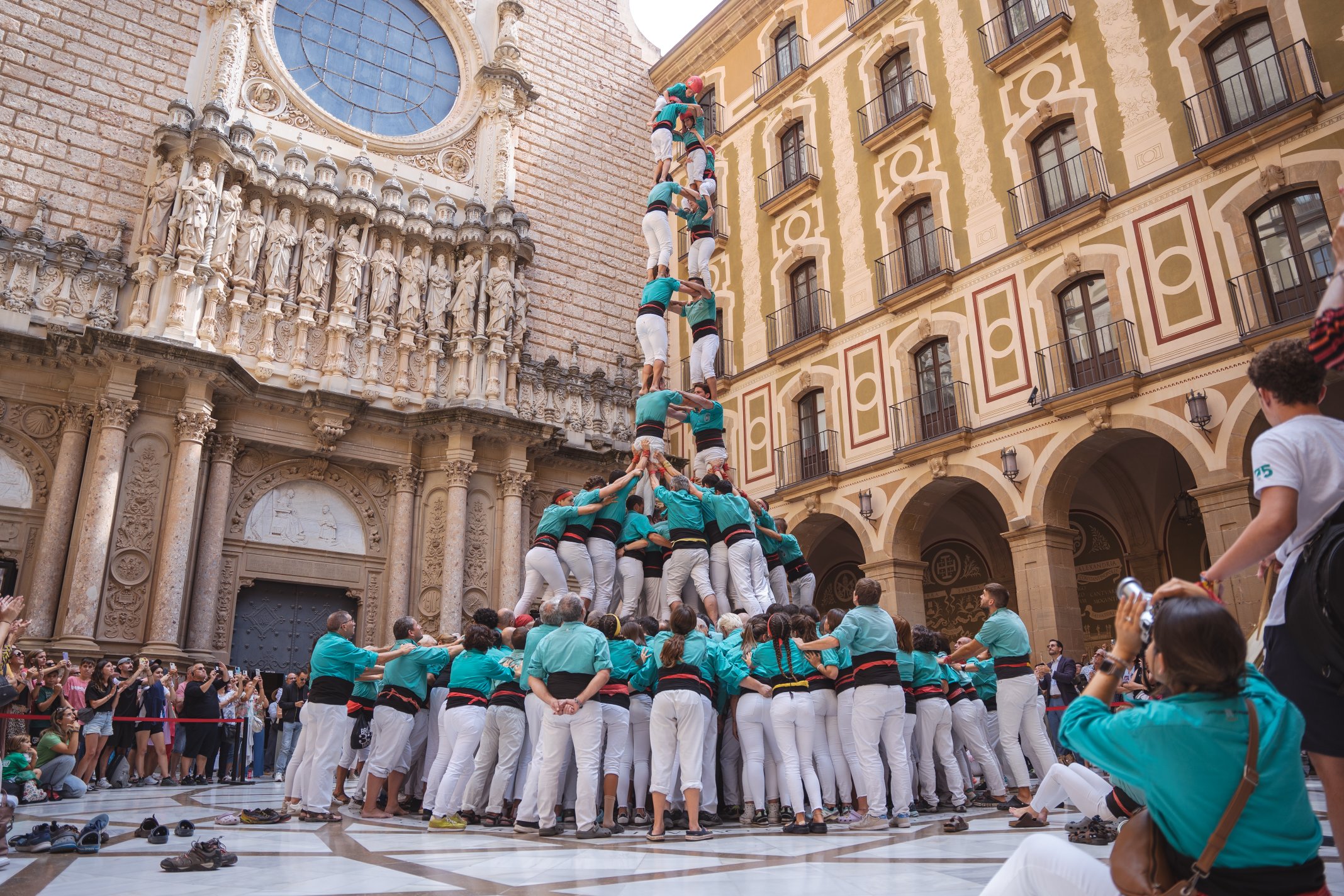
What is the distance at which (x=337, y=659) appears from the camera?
289 inches

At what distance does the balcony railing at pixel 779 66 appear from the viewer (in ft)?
71.5

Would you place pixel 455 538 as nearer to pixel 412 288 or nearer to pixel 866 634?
pixel 412 288

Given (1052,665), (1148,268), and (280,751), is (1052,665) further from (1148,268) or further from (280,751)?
(280,751)

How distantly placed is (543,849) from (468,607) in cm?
1274

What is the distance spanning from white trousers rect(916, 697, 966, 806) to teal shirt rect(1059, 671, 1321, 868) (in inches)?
228

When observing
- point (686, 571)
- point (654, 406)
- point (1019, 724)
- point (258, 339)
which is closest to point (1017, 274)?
point (654, 406)

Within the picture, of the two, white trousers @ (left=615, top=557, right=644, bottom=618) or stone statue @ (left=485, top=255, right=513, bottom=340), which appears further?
stone statue @ (left=485, top=255, right=513, bottom=340)

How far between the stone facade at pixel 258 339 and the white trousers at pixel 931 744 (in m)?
11.3

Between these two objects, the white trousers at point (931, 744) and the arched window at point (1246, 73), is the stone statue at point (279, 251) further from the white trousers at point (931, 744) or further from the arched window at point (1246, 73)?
the arched window at point (1246, 73)

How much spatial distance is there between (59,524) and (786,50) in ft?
61.6

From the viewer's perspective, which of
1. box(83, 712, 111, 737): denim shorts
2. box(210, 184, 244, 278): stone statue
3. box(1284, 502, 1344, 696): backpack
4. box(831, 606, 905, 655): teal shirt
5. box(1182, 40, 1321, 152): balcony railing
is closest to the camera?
box(1284, 502, 1344, 696): backpack

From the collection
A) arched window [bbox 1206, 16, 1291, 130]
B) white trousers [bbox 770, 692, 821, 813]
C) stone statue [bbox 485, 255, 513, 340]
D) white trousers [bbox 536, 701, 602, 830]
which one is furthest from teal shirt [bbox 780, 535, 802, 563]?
stone statue [bbox 485, 255, 513, 340]

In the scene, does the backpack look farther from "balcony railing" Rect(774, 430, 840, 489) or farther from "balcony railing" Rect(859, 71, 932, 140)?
"balcony railing" Rect(859, 71, 932, 140)

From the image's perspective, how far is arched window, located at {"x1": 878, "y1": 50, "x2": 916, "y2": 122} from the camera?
61.9 ft
